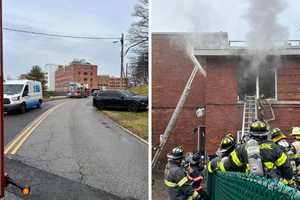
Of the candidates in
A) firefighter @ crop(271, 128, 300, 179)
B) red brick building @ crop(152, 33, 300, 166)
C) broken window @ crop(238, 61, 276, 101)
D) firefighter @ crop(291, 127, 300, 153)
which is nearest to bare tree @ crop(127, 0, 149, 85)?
red brick building @ crop(152, 33, 300, 166)

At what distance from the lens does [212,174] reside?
159 inches

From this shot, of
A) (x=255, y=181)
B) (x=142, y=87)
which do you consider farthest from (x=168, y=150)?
(x=255, y=181)

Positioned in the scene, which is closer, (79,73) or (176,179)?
(79,73)

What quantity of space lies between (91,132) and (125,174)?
0.65 meters

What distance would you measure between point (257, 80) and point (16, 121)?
2561 mm

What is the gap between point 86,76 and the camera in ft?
9.58

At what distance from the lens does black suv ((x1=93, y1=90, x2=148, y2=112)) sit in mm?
2779

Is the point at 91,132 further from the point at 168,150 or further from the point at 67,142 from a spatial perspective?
the point at 168,150

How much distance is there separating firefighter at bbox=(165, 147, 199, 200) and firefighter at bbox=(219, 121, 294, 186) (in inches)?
43.8

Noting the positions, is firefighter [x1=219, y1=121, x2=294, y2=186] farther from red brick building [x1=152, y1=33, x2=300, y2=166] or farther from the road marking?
the road marking

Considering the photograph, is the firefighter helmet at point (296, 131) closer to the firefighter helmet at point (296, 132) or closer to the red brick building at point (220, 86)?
the firefighter helmet at point (296, 132)

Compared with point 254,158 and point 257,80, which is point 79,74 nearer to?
point 254,158

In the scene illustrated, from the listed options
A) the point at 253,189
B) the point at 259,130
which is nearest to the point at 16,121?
the point at 259,130

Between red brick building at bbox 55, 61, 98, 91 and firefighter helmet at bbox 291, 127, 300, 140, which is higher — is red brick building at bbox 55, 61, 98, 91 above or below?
above
